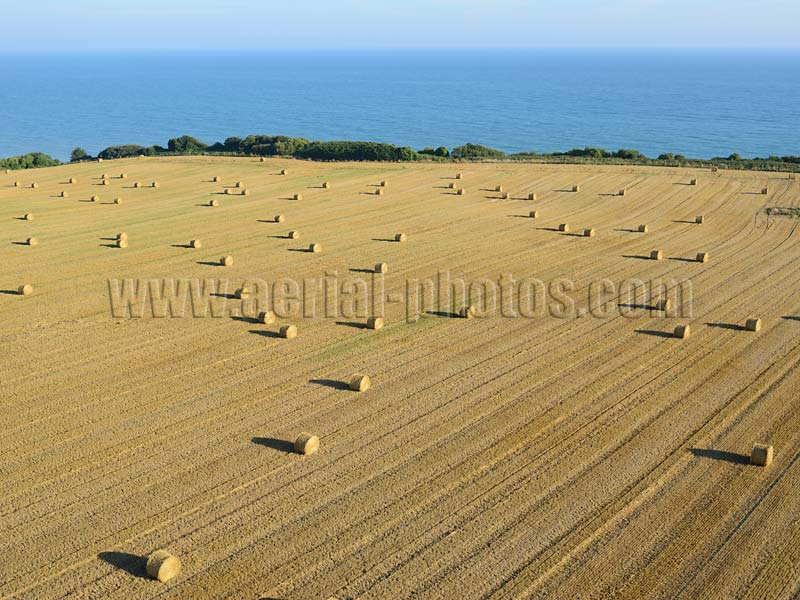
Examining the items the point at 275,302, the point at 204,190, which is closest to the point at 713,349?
the point at 275,302

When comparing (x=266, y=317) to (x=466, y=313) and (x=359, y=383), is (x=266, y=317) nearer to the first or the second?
(x=359, y=383)

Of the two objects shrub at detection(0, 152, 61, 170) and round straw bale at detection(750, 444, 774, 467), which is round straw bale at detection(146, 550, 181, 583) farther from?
shrub at detection(0, 152, 61, 170)

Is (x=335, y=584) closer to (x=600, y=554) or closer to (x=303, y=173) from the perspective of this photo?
(x=600, y=554)

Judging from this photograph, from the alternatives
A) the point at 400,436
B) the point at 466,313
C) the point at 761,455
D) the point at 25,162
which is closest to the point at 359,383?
the point at 400,436

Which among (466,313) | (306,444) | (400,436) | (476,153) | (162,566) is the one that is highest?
(476,153)

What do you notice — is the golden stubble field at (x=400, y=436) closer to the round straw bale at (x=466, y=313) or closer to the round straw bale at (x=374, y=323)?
the round straw bale at (x=466, y=313)
